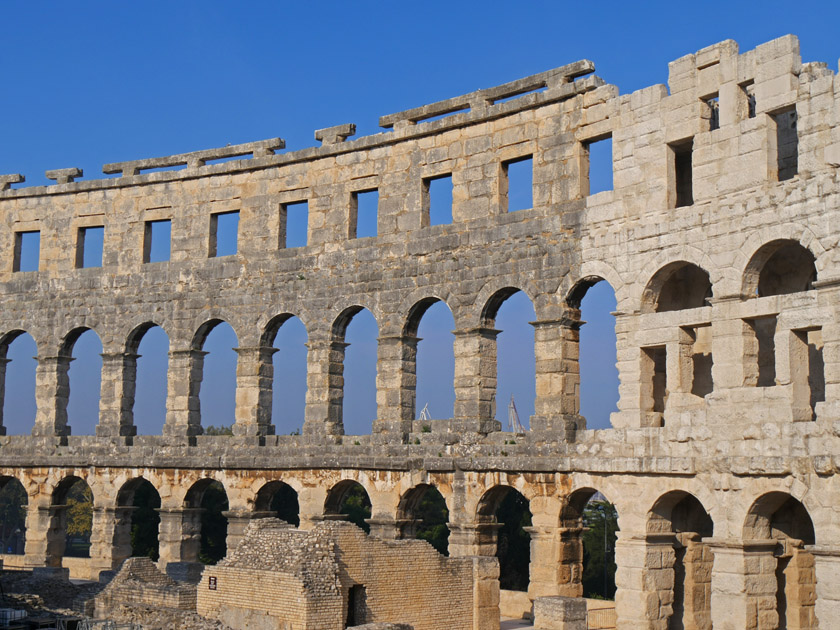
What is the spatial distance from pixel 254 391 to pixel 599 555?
21.8m

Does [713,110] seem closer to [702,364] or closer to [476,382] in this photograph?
[702,364]

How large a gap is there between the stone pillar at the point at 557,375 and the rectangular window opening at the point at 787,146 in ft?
15.9

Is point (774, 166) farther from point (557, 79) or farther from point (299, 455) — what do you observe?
point (299, 455)

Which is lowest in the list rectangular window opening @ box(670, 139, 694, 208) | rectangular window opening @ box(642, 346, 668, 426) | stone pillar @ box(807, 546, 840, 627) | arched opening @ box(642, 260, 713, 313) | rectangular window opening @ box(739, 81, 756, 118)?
stone pillar @ box(807, 546, 840, 627)

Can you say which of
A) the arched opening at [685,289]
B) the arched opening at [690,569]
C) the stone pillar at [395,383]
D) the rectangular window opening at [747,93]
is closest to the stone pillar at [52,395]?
the stone pillar at [395,383]

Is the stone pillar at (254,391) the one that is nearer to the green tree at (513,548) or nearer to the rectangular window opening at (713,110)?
the rectangular window opening at (713,110)

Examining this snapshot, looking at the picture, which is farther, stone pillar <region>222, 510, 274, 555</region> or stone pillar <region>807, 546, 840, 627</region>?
stone pillar <region>222, 510, 274, 555</region>

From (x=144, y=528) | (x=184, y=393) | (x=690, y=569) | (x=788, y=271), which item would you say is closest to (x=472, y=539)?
(x=690, y=569)

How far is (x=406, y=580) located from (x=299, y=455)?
7359 mm

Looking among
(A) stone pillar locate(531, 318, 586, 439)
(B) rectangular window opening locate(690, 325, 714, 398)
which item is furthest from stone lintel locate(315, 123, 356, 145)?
(B) rectangular window opening locate(690, 325, 714, 398)

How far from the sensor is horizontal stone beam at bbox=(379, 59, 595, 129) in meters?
23.6

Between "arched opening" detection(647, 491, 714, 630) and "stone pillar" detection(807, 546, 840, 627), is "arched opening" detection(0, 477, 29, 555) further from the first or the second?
"stone pillar" detection(807, 546, 840, 627)

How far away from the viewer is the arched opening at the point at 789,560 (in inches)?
765

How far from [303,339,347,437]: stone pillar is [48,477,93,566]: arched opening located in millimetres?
7249
